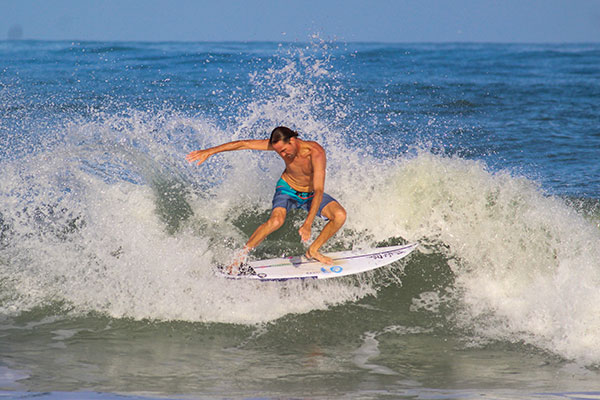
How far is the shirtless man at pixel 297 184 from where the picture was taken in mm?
5875

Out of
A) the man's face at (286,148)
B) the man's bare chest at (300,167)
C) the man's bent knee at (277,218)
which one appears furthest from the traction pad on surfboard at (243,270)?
the man's face at (286,148)

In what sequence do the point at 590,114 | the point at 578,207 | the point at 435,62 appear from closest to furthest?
the point at 578,207
the point at 590,114
the point at 435,62

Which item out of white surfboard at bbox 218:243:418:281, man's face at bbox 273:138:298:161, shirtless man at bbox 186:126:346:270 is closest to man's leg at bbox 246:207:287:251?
shirtless man at bbox 186:126:346:270

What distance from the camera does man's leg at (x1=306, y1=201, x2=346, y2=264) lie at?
6.17 metres

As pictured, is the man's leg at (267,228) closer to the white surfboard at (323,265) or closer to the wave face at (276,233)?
the white surfboard at (323,265)

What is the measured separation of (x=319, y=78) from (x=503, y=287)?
1175 cm

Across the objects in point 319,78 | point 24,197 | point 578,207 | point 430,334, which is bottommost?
point 430,334

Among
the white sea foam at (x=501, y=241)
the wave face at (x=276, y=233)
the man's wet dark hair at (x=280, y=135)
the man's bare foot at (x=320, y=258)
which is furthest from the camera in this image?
the man's bare foot at (x=320, y=258)

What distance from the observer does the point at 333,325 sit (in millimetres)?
5793

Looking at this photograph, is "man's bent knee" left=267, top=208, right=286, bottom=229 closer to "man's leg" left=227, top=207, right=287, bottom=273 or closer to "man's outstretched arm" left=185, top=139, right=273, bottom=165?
"man's leg" left=227, top=207, right=287, bottom=273

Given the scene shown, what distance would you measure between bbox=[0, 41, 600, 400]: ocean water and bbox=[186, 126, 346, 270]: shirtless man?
0.54m

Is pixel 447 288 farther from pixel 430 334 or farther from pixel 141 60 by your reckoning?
pixel 141 60

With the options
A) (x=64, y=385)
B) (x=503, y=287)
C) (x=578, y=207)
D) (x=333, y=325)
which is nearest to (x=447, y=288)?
(x=503, y=287)

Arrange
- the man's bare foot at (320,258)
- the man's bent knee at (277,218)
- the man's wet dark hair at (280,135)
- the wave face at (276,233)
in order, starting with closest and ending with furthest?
the man's wet dark hair at (280,135) → the wave face at (276,233) → the man's bent knee at (277,218) → the man's bare foot at (320,258)
